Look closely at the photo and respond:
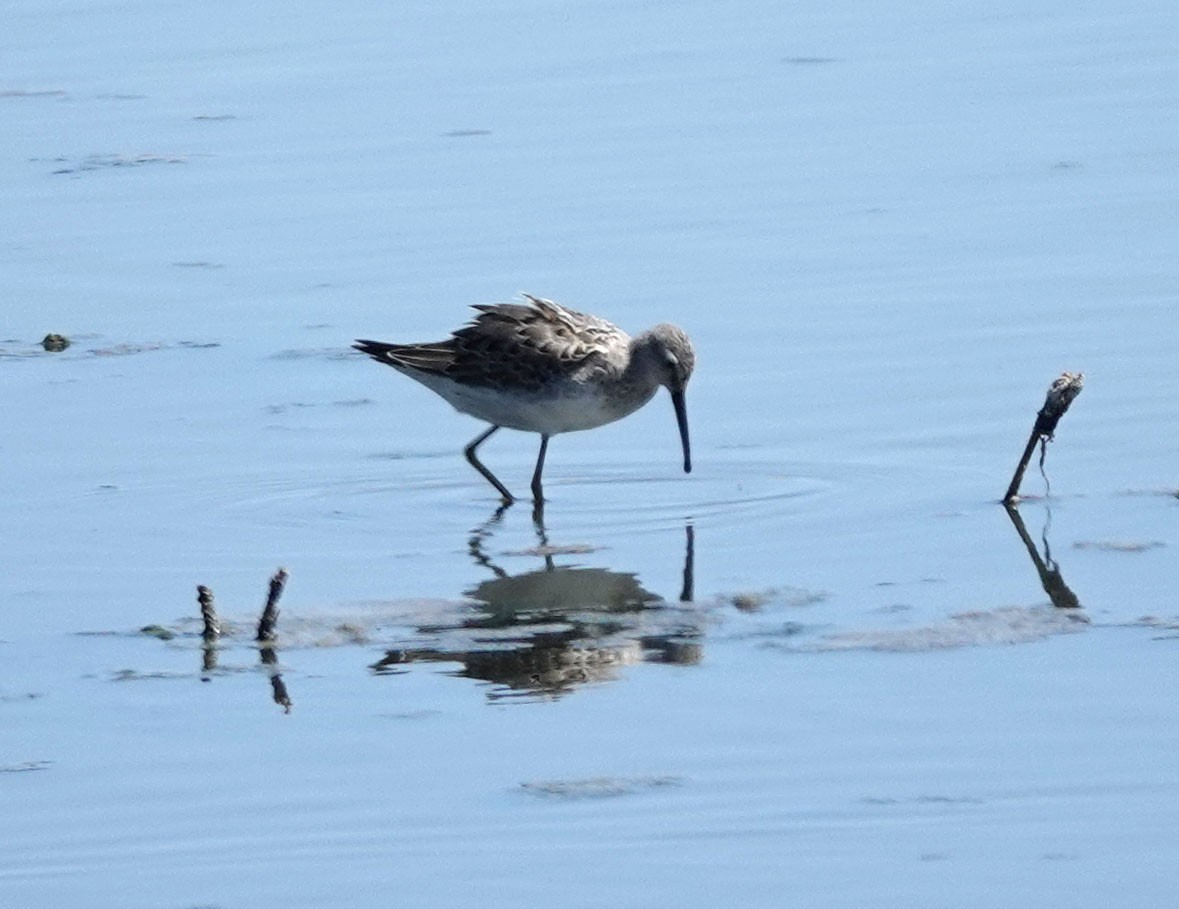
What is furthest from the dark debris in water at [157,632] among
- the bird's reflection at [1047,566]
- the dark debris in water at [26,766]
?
the bird's reflection at [1047,566]

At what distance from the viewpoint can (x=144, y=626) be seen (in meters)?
8.66

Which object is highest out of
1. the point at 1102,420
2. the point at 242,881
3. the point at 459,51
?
the point at 459,51

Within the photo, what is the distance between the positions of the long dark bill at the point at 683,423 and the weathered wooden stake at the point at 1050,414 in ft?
4.65

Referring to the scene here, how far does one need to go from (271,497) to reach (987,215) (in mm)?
5373

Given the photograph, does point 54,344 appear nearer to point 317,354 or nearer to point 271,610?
point 317,354

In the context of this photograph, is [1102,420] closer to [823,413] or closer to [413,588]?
[823,413]

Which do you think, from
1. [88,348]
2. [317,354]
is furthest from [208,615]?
[88,348]

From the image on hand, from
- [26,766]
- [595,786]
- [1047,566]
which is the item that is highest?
[1047,566]

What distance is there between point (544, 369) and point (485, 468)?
20.0 inches

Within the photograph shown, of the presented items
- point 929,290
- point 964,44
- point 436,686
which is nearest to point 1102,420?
point 929,290

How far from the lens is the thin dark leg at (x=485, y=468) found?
35.6 feet

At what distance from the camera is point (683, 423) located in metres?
10.7

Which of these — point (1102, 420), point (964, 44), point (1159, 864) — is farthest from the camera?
point (964, 44)

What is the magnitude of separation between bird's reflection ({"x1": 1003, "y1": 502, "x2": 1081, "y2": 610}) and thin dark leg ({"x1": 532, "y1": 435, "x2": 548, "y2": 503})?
2.03 m
